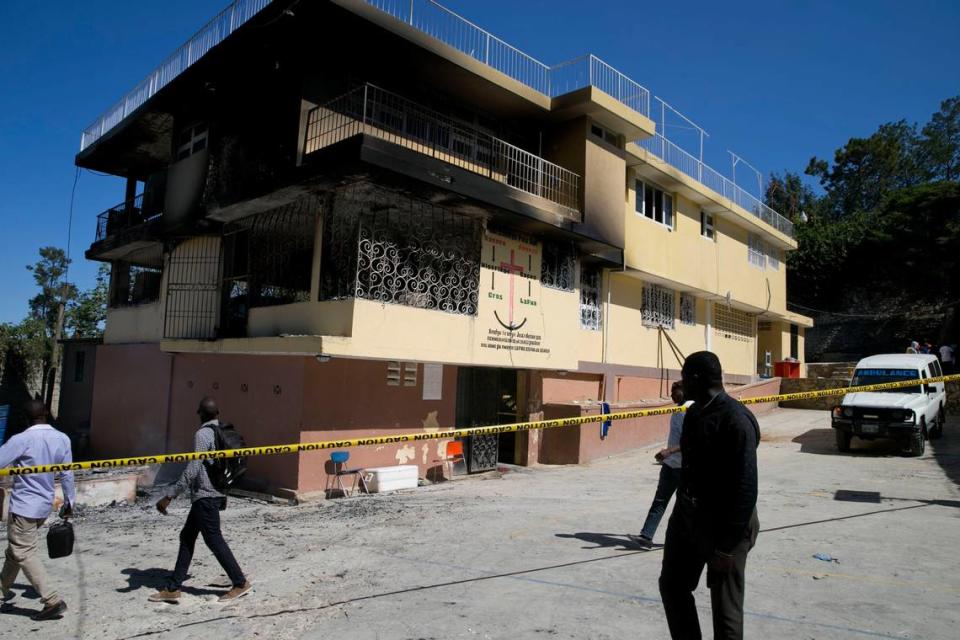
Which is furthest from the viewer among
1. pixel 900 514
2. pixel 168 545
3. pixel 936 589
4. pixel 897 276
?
pixel 897 276

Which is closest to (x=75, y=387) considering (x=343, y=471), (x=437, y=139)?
(x=343, y=471)

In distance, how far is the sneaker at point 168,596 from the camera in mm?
5434

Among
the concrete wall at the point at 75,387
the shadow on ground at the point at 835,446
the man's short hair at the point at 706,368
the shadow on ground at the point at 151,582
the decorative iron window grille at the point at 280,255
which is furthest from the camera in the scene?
the concrete wall at the point at 75,387

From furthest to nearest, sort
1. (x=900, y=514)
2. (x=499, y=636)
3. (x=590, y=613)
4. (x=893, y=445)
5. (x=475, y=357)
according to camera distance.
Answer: (x=893, y=445), (x=475, y=357), (x=900, y=514), (x=590, y=613), (x=499, y=636)

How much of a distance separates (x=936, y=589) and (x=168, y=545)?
7.85m

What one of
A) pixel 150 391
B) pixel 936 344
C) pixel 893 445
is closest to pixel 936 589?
pixel 893 445

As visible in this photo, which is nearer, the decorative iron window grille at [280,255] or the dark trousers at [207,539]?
the dark trousers at [207,539]

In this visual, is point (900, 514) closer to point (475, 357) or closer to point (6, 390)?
point (475, 357)

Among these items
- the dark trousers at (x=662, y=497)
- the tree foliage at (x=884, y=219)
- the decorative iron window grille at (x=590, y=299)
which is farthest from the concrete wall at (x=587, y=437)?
the tree foliage at (x=884, y=219)

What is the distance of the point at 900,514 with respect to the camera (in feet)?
27.0

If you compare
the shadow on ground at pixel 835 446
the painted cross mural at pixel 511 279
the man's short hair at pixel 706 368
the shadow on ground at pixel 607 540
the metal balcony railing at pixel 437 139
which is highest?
the metal balcony railing at pixel 437 139

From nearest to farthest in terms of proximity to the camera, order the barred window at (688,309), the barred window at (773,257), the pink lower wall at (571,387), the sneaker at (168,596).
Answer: the sneaker at (168,596) < the pink lower wall at (571,387) < the barred window at (688,309) < the barred window at (773,257)

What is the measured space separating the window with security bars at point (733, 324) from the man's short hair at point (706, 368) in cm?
1925

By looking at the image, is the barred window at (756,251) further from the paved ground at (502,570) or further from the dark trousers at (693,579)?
the dark trousers at (693,579)
